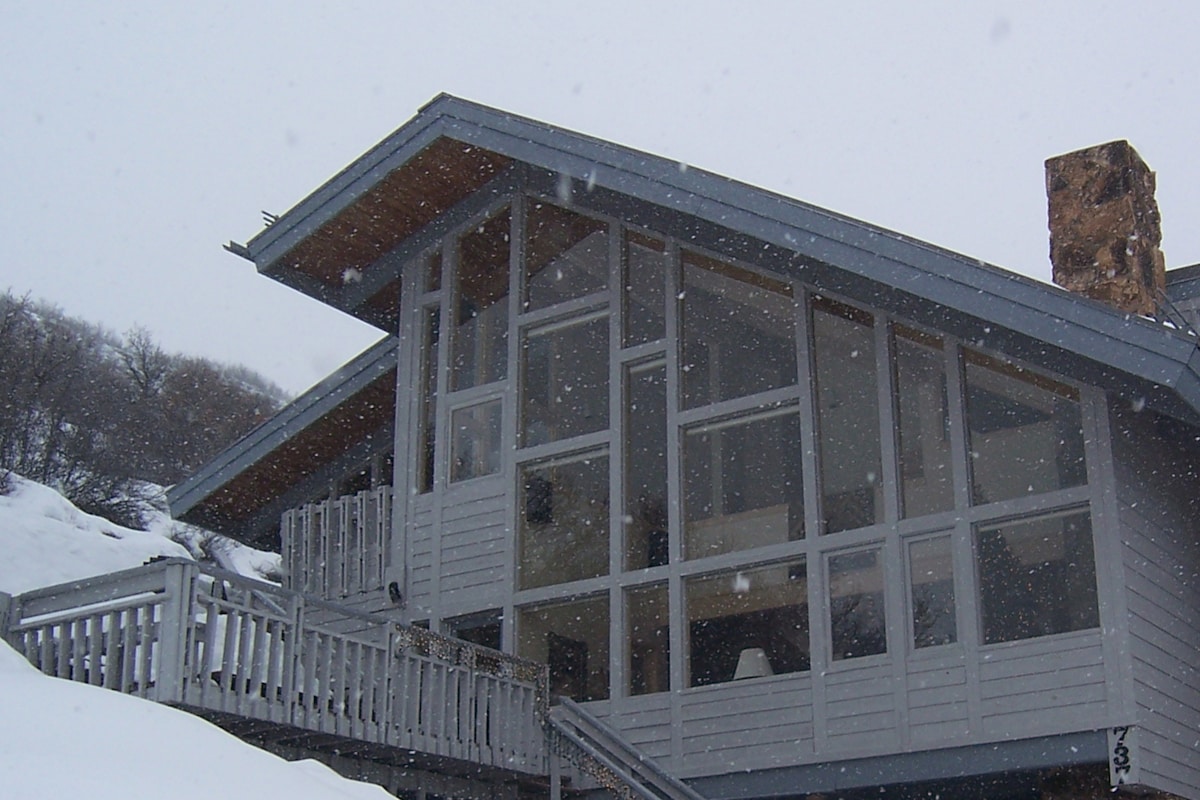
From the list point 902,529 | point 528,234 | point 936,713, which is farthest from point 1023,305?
point 528,234

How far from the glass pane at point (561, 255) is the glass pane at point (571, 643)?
289 centimetres

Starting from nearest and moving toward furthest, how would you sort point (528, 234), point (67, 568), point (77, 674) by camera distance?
point (77, 674), point (528, 234), point (67, 568)

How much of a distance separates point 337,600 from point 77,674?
5001 millimetres

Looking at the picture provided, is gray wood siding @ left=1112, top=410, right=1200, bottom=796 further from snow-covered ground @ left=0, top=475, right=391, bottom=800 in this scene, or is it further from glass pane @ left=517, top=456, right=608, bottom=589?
snow-covered ground @ left=0, top=475, right=391, bottom=800

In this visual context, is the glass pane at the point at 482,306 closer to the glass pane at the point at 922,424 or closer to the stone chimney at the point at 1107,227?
the glass pane at the point at 922,424

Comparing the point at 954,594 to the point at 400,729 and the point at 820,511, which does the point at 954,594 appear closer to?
the point at 820,511

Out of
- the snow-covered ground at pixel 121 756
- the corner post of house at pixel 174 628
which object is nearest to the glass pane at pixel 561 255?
the corner post of house at pixel 174 628

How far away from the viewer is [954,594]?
10.8m

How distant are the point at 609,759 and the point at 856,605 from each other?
7.55 ft

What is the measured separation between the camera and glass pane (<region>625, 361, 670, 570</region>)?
1239 centimetres

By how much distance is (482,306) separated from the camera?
1401 cm

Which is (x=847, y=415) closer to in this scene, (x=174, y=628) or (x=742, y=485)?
(x=742, y=485)

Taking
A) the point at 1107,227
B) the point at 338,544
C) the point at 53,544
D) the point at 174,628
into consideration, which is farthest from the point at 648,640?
the point at 53,544

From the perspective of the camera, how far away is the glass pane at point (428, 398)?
13805 mm
